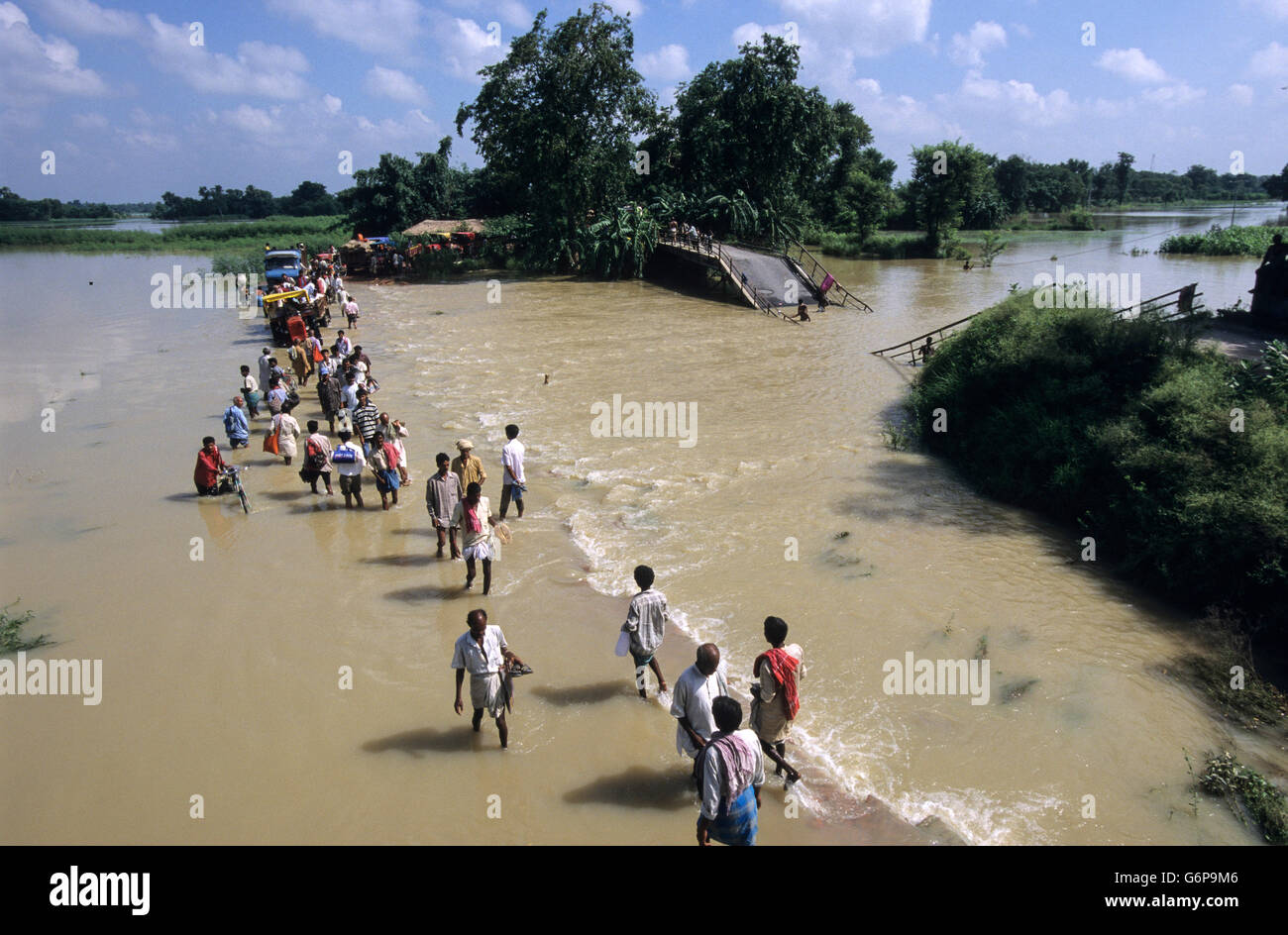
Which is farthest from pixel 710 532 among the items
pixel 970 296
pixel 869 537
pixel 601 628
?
pixel 970 296

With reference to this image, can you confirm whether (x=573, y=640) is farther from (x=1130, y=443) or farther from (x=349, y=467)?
(x=1130, y=443)

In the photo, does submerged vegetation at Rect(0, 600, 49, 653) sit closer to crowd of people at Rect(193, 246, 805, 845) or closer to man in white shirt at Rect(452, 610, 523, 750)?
crowd of people at Rect(193, 246, 805, 845)

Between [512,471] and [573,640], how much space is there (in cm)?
286

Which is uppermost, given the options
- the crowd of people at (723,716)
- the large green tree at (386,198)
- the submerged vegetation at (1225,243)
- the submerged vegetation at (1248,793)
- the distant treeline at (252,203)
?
the distant treeline at (252,203)

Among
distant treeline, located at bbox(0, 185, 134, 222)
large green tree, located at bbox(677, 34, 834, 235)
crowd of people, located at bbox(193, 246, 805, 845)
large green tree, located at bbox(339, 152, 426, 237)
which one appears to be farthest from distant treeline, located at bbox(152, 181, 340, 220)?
crowd of people, located at bbox(193, 246, 805, 845)

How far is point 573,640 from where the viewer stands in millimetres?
7543

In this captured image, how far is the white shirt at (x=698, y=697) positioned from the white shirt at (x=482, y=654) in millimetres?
1371

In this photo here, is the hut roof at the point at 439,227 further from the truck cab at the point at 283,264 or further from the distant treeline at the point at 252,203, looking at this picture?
the distant treeline at the point at 252,203

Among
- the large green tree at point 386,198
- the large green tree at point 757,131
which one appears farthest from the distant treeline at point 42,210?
the large green tree at point 757,131

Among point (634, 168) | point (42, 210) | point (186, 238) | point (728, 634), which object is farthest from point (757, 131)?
point (42, 210)

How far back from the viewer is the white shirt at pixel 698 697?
16.1 ft
